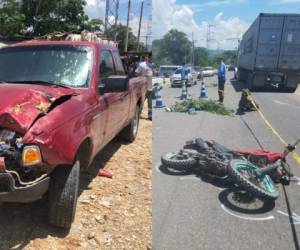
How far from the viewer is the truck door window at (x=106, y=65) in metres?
5.67

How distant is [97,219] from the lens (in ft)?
14.6

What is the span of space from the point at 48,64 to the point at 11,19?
2234cm

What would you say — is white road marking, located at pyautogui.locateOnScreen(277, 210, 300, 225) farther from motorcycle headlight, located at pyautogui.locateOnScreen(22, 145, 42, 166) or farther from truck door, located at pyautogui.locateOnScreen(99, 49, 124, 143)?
motorcycle headlight, located at pyautogui.locateOnScreen(22, 145, 42, 166)

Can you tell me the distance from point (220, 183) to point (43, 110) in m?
2.77

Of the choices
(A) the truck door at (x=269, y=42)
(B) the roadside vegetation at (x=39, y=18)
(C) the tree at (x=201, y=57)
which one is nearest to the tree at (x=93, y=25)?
(B) the roadside vegetation at (x=39, y=18)

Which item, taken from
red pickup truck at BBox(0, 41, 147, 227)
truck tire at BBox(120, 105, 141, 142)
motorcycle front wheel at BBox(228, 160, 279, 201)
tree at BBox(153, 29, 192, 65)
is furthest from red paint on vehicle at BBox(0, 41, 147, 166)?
tree at BBox(153, 29, 192, 65)

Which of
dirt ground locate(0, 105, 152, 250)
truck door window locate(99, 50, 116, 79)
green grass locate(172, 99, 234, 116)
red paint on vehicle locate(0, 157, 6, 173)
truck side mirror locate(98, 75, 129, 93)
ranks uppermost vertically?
truck door window locate(99, 50, 116, 79)

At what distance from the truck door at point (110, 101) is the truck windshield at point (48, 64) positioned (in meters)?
0.33

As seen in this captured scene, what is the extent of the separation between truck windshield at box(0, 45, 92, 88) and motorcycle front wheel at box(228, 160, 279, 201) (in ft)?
6.99

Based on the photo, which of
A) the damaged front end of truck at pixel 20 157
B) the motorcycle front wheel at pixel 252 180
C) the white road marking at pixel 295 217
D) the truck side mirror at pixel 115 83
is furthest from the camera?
the truck side mirror at pixel 115 83

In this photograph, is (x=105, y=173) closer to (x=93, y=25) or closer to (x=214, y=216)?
(x=214, y=216)

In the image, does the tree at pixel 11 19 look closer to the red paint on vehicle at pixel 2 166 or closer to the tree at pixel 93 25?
the tree at pixel 93 25

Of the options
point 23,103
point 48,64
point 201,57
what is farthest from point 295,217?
point 201,57

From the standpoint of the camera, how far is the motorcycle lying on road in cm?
496
